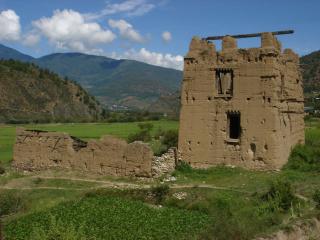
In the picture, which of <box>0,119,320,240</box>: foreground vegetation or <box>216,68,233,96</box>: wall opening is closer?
<box>0,119,320,240</box>: foreground vegetation

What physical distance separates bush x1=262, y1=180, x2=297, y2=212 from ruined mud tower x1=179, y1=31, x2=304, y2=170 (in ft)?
19.6

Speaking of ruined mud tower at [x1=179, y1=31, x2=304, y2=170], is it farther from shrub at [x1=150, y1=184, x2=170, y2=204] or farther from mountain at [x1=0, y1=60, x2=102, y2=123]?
mountain at [x1=0, y1=60, x2=102, y2=123]

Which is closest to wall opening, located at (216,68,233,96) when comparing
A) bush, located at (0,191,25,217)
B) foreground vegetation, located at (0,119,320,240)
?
foreground vegetation, located at (0,119,320,240)

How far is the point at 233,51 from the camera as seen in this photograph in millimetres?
28609

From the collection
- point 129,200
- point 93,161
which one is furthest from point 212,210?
point 93,161

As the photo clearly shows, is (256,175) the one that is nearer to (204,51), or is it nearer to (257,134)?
(257,134)

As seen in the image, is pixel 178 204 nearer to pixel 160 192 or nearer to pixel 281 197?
pixel 160 192

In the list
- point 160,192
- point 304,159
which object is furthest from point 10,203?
point 304,159

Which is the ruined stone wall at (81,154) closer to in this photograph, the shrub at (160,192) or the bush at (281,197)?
the shrub at (160,192)

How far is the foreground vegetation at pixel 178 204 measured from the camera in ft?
59.7

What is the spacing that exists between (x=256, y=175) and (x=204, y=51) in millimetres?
7905

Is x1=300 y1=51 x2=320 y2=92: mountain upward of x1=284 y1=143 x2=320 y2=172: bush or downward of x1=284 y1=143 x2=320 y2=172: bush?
upward

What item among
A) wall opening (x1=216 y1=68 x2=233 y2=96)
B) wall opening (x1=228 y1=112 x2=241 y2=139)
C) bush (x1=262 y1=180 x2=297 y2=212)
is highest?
wall opening (x1=216 y1=68 x2=233 y2=96)

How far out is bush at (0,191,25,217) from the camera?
78.0ft
